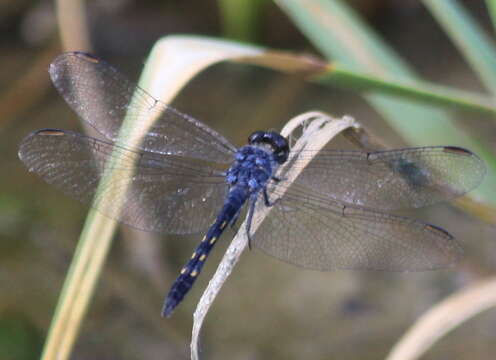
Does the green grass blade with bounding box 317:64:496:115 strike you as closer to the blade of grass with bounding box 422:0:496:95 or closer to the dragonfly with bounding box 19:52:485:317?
the dragonfly with bounding box 19:52:485:317

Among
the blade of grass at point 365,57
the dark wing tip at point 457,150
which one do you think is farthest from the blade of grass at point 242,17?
the dark wing tip at point 457,150

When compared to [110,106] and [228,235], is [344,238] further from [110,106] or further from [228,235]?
[228,235]

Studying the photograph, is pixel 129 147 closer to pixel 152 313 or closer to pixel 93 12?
pixel 152 313

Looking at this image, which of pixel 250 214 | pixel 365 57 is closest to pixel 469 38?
pixel 365 57

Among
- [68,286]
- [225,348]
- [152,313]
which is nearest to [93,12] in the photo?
[152,313]

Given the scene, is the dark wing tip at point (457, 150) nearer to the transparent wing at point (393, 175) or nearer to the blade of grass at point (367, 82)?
the transparent wing at point (393, 175)

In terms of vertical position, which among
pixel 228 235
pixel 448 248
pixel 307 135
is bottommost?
pixel 228 235

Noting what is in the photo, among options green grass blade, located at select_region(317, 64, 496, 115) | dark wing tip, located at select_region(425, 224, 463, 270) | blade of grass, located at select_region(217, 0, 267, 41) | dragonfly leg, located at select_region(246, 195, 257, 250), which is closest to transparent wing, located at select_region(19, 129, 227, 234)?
dragonfly leg, located at select_region(246, 195, 257, 250)
